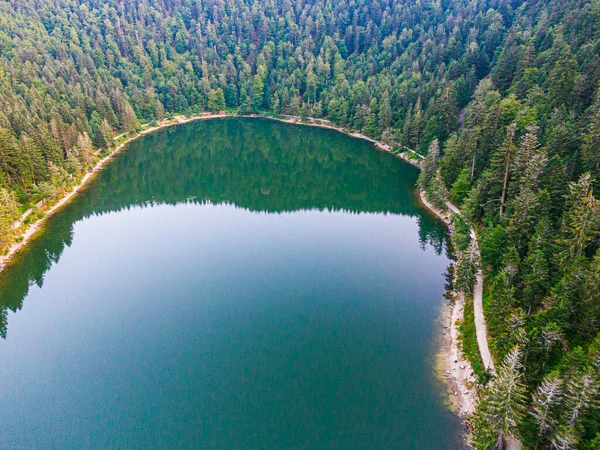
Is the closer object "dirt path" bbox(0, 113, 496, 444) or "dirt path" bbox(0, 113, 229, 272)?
"dirt path" bbox(0, 113, 496, 444)

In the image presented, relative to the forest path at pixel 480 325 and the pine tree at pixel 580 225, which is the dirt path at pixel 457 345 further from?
the pine tree at pixel 580 225

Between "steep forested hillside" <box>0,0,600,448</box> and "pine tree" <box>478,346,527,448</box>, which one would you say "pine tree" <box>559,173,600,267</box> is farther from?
"pine tree" <box>478,346,527,448</box>

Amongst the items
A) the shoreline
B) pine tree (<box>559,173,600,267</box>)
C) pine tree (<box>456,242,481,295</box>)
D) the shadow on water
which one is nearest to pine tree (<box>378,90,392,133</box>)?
the shadow on water

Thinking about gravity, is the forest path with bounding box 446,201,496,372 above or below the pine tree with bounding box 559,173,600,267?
below

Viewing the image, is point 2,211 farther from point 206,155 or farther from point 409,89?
point 409,89

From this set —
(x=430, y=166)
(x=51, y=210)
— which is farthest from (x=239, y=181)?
(x=430, y=166)

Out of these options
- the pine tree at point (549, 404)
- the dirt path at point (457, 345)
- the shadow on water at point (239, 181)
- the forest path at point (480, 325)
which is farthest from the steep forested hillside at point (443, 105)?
the shadow on water at point (239, 181)
